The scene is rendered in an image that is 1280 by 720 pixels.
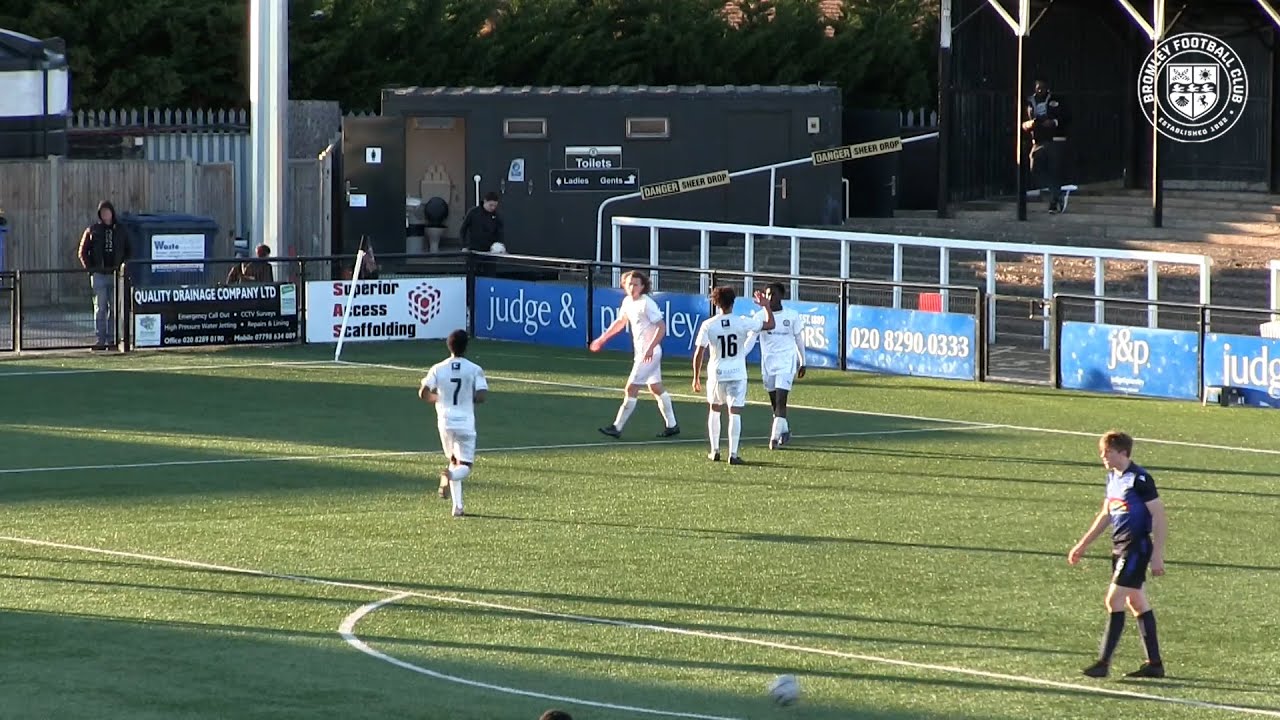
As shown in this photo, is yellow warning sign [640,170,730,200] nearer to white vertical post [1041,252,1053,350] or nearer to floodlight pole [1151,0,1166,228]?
floodlight pole [1151,0,1166,228]

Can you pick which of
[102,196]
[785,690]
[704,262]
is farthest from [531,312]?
[785,690]

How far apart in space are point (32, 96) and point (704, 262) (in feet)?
37.2

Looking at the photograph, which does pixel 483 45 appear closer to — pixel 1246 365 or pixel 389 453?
pixel 1246 365

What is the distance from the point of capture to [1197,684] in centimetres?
1289

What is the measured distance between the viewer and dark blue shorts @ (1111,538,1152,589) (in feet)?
42.4

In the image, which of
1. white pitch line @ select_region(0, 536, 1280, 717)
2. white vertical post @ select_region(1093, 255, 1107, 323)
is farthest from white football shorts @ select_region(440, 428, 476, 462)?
white vertical post @ select_region(1093, 255, 1107, 323)

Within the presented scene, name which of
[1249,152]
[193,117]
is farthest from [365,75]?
[1249,152]

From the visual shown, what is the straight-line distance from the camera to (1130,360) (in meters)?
26.6

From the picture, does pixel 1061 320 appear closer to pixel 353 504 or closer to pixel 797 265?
pixel 797 265

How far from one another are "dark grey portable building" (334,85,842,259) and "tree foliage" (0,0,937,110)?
5.46 meters

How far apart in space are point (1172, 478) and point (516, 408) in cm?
819

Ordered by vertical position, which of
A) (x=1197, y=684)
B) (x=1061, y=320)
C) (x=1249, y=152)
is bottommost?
(x=1197, y=684)

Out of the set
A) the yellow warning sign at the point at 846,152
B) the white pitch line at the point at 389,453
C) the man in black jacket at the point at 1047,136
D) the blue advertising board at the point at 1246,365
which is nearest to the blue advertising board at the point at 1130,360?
the blue advertising board at the point at 1246,365

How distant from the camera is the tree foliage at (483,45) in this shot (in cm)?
3994
